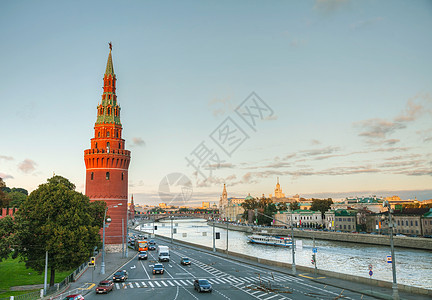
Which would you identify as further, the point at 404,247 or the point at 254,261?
the point at 404,247

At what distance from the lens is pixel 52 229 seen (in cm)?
4247

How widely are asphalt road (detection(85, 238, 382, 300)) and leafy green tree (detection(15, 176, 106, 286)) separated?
24.4 ft

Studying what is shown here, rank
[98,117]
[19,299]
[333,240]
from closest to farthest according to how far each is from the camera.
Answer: [19,299] < [98,117] < [333,240]

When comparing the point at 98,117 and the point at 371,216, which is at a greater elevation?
the point at 98,117

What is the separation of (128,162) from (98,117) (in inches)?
551

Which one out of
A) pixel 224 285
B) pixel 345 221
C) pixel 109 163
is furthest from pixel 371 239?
pixel 224 285

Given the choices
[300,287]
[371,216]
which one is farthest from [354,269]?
[371,216]

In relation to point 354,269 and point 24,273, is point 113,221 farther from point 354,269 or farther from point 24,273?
point 354,269

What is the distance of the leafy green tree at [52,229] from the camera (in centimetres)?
4181

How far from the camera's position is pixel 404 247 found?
330 ft

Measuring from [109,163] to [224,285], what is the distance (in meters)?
52.6

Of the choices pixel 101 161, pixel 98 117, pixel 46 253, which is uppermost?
pixel 98 117

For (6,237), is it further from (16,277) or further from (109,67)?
(109,67)

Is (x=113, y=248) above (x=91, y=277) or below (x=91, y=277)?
below
